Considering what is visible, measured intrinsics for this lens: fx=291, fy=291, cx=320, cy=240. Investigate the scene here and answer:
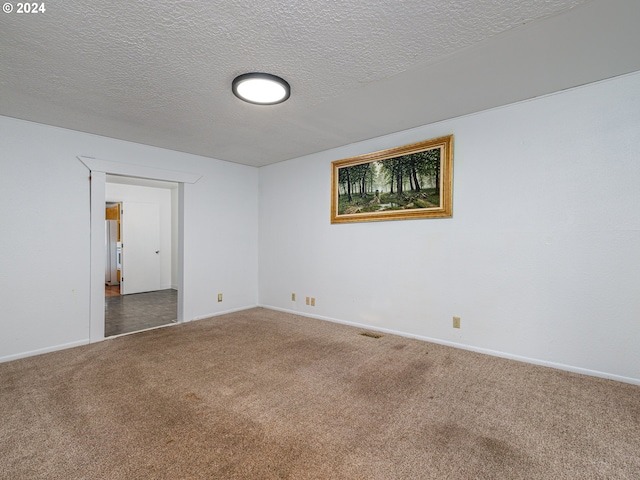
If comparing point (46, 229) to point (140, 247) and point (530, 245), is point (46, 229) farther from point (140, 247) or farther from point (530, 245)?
point (530, 245)

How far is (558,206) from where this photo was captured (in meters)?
2.61

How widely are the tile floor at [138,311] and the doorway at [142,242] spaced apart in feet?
0.06

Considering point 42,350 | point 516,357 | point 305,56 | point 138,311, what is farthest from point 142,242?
point 516,357

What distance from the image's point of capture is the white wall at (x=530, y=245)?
2363 mm

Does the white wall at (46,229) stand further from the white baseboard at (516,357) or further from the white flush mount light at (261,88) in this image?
the white baseboard at (516,357)

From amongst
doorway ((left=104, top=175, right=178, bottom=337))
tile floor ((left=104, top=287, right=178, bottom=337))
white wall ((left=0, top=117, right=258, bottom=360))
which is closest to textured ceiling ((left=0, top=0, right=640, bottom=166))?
white wall ((left=0, top=117, right=258, bottom=360))

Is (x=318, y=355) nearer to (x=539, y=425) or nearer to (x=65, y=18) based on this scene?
(x=539, y=425)

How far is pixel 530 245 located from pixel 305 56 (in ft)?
8.43

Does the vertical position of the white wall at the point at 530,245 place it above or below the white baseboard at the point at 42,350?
above

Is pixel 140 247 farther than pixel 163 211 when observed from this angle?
No

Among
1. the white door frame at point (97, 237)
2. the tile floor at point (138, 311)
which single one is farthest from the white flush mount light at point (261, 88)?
the tile floor at point (138, 311)

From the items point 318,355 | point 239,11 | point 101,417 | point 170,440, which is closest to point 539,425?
point 318,355

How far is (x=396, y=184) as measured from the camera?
11.8ft

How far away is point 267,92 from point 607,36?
7.65 feet
